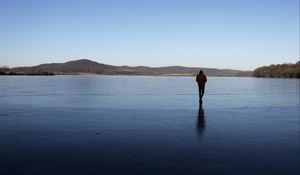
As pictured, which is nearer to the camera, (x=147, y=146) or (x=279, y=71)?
(x=147, y=146)

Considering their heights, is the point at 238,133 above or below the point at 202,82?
Result: below

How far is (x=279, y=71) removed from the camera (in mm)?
167000

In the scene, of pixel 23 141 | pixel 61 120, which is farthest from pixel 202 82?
pixel 23 141

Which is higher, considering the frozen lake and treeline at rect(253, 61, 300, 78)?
treeline at rect(253, 61, 300, 78)

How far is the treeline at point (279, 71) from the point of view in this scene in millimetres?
154175

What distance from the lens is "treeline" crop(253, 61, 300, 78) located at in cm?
15418

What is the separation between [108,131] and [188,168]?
4.02m

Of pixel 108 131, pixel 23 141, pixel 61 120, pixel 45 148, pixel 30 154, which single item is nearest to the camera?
pixel 30 154

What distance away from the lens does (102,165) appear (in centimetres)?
597

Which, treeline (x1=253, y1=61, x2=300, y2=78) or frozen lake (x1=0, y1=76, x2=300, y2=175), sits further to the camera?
treeline (x1=253, y1=61, x2=300, y2=78)

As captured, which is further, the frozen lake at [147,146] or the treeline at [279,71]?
the treeline at [279,71]

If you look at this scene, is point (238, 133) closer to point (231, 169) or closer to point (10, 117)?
point (231, 169)

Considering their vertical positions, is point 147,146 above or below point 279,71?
below

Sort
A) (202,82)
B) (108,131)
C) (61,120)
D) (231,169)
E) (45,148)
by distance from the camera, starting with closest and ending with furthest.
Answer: (231,169), (45,148), (108,131), (61,120), (202,82)
